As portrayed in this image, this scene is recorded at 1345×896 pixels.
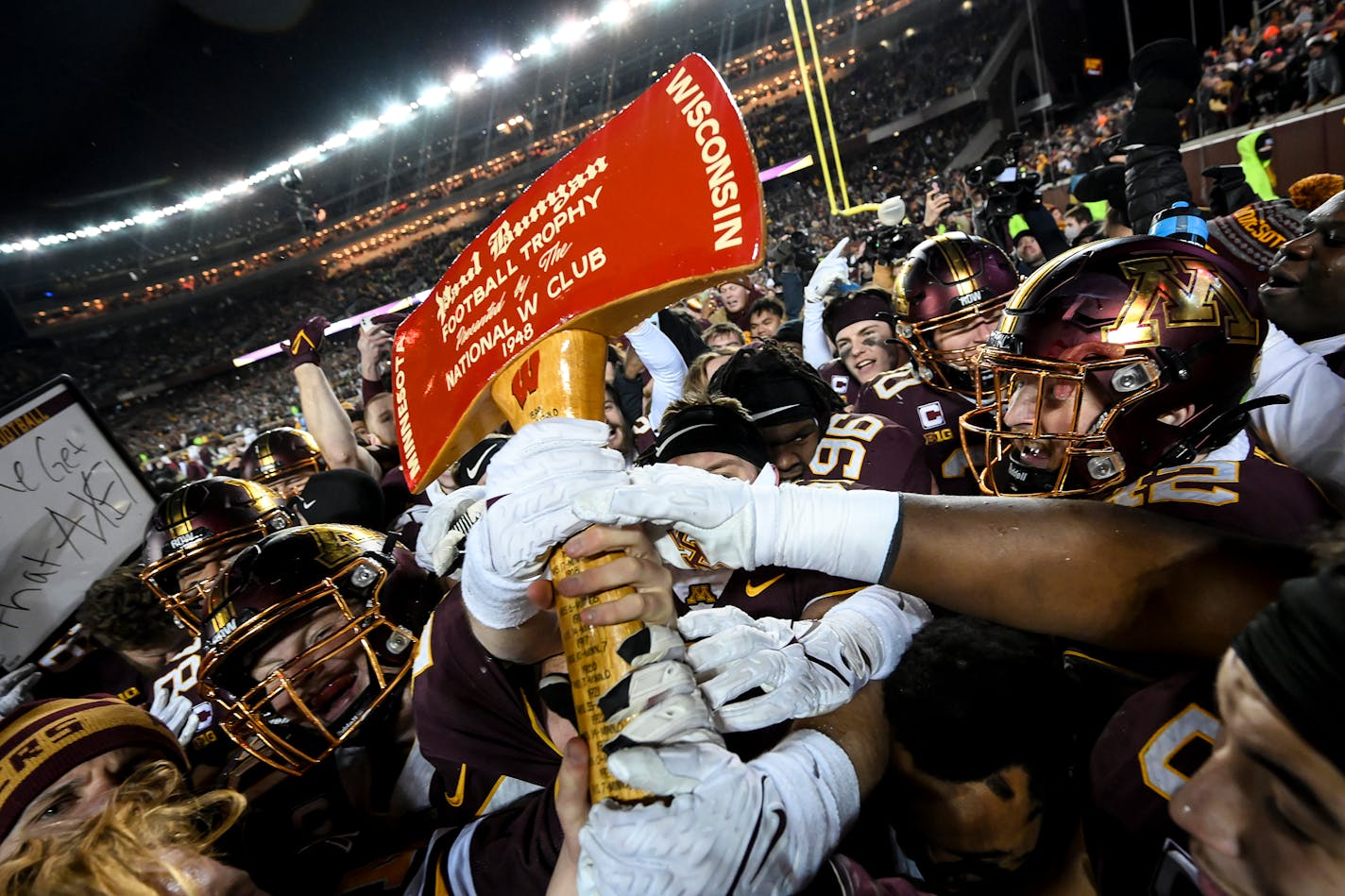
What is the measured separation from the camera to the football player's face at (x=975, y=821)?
4.90ft

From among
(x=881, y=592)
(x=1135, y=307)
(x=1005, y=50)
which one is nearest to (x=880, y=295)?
(x=1135, y=307)

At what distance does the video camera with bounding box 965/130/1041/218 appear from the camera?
535 centimetres

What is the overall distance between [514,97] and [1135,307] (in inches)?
1840

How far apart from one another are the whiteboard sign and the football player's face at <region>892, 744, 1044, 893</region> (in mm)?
4764

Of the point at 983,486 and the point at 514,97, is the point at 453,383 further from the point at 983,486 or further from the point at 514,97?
the point at 514,97

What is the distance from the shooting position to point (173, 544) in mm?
3314

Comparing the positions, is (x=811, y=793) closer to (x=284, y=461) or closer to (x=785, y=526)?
(x=785, y=526)

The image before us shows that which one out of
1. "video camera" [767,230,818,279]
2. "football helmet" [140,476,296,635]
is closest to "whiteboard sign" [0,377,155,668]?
"football helmet" [140,476,296,635]

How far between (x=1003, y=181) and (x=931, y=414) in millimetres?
3420

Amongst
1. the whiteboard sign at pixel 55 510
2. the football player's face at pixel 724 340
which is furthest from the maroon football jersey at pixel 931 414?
the whiteboard sign at pixel 55 510

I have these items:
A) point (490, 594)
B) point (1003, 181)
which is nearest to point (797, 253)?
point (1003, 181)

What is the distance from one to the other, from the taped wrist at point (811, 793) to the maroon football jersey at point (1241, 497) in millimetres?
961

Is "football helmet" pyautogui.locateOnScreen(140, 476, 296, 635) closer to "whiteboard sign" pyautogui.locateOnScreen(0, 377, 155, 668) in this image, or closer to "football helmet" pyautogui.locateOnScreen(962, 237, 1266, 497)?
"whiteboard sign" pyautogui.locateOnScreen(0, 377, 155, 668)

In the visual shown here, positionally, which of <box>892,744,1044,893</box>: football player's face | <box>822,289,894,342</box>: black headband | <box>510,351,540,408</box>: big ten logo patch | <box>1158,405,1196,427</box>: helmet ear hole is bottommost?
<box>892,744,1044,893</box>: football player's face
